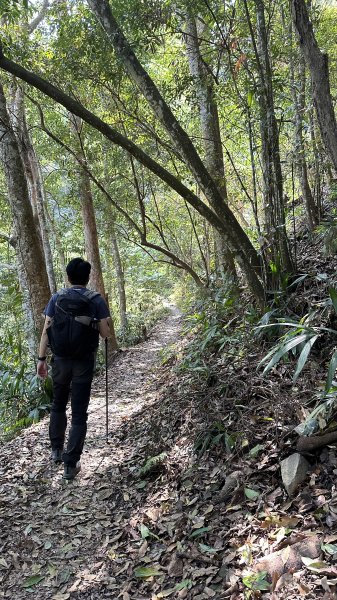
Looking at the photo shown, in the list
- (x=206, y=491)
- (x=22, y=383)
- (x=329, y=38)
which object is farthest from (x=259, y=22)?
(x=329, y=38)

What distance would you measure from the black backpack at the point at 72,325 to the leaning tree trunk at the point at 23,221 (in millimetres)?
3404

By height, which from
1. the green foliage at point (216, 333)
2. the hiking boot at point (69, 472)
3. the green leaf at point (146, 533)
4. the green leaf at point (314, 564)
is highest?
the green foliage at point (216, 333)

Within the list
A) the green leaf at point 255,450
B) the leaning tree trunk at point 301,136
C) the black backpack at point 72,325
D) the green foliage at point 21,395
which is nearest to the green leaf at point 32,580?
the green leaf at point 255,450

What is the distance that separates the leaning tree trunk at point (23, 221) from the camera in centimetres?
688

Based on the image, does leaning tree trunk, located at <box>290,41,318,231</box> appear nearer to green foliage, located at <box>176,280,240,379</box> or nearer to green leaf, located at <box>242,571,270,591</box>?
green foliage, located at <box>176,280,240,379</box>

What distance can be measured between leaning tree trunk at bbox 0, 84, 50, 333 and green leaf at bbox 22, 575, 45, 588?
4.92 meters

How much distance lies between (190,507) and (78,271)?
233cm

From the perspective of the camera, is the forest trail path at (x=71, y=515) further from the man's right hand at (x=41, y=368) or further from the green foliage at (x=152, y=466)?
the man's right hand at (x=41, y=368)

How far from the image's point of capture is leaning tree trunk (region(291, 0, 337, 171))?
4.13 metres

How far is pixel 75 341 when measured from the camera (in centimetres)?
401

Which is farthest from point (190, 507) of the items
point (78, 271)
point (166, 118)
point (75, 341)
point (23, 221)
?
point (23, 221)

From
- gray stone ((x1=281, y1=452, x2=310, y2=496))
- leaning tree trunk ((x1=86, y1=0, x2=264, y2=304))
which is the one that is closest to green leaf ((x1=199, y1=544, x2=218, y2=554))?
gray stone ((x1=281, y1=452, x2=310, y2=496))

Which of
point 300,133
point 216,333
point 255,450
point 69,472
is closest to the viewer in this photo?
point 255,450

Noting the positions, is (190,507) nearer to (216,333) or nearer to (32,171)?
(216,333)
